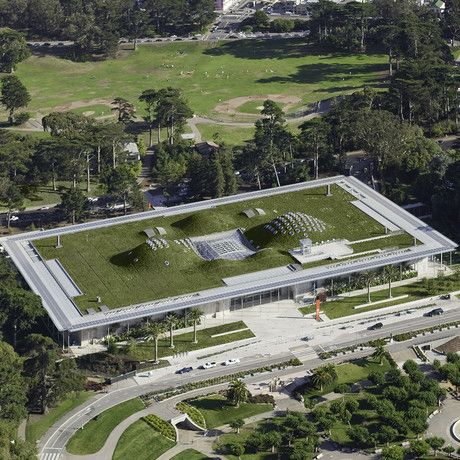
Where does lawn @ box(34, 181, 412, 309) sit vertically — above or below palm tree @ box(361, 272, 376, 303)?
above

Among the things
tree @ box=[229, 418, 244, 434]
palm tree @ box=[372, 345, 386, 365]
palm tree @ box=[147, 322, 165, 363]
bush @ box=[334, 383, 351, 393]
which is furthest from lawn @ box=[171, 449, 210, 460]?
palm tree @ box=[372, 345, 386, 365]

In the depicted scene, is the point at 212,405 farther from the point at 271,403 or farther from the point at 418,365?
the point at 418,365

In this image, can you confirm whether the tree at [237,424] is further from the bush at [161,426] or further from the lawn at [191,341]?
the lawn at [191,341]

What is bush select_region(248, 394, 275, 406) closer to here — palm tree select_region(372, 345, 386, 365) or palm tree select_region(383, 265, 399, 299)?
palm tree select_region(372, 345, 386, 365)

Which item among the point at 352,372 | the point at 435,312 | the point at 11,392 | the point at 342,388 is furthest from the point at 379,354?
the point at 11,392

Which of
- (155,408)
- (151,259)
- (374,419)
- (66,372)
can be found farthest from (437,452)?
(151,259)

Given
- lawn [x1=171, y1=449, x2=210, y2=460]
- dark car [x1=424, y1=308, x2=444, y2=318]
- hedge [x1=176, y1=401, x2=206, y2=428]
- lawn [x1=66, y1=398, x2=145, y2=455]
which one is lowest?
lawn [x1=171, y1=449, x2=210, y2=460]

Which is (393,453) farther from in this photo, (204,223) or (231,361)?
(204,223)
